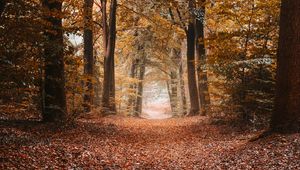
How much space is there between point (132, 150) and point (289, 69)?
471cm

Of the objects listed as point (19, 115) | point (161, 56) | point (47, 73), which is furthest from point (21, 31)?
point (161, 56)

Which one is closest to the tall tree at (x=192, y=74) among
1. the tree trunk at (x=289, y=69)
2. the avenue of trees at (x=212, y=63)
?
the avenue of trees at (x=212, y=63)

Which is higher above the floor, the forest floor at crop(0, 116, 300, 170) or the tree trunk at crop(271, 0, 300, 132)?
the tree trunk at crop(271, 0, 300, 132)

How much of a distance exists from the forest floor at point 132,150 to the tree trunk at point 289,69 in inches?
17.7

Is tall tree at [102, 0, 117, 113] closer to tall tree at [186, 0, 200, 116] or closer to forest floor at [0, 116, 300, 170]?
tall tree at [186, 0, 200, 116]

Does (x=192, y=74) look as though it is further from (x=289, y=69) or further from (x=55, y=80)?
(x=289, y=69)

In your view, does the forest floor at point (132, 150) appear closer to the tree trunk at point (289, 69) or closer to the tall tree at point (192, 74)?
the tree trunk at point (289, 69)

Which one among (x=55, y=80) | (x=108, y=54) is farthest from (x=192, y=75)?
(x=55, y=80)

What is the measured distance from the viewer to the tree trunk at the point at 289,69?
866 centimetres

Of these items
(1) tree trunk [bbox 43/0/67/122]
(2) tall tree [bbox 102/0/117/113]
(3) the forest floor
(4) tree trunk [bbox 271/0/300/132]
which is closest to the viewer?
(3) the forest floor

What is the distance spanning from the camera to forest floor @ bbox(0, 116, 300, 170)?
7280mm

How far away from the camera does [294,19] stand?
868 centimetres

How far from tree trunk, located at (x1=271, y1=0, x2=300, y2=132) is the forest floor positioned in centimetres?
45

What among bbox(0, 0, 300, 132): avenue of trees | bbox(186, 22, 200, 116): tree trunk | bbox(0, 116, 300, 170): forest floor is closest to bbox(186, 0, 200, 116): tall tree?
bbox(186, 22, 200, 116): tree trunk
